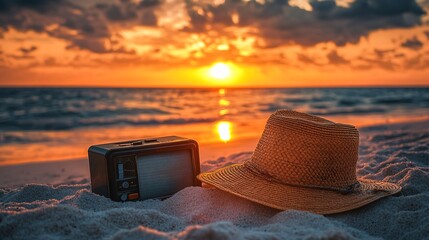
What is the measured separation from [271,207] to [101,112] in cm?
1298

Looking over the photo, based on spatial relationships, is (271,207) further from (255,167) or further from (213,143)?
(213,143)

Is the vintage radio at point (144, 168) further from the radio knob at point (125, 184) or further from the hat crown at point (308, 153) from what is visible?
the hat crown at point (308, 153)

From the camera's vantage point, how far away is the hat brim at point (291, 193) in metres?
2.71

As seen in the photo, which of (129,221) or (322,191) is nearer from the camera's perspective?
(129,221)

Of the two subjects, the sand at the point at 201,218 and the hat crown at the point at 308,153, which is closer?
the sand at the point at 201,218

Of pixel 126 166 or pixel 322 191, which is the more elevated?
pixel 126 166

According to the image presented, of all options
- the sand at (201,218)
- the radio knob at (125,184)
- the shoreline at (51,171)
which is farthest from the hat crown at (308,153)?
the shoreline at (51,171)

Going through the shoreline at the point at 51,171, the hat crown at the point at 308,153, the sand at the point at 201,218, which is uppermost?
the hat crown at the point at 308,153

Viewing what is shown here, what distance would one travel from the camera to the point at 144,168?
3.20 metres

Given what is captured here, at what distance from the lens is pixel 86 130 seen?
1069 cm

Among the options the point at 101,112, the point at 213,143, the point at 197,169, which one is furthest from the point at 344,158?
the point at 101,112

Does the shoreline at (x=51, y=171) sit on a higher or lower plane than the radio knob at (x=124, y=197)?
lower

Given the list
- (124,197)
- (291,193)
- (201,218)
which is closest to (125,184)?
(124,197)

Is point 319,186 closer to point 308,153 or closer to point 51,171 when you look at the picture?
point 308,153
